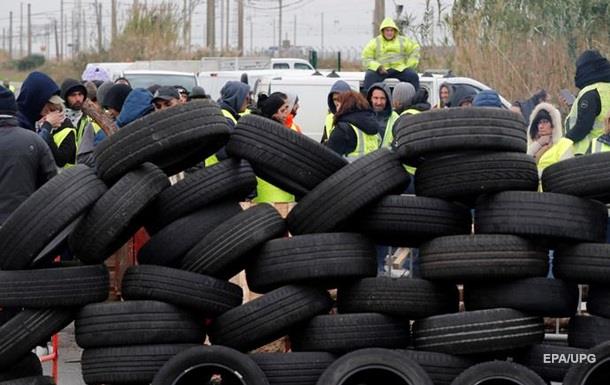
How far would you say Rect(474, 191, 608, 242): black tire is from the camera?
7.84m

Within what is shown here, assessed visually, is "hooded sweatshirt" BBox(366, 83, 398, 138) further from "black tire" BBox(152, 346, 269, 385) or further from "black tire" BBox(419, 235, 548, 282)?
"black tire" BBox(152, 346, 269, 385)

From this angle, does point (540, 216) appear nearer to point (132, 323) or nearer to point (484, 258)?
point (484, 258)

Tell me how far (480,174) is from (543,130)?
5962mm

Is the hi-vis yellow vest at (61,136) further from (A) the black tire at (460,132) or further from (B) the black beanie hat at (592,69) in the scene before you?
(A) the black tire at (460,132)

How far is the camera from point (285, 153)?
819 cm

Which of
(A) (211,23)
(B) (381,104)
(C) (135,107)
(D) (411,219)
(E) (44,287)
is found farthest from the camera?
(A) (211,23)

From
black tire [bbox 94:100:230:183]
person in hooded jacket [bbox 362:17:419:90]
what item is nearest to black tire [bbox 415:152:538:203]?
black tire [bbox 94:100:230:183]

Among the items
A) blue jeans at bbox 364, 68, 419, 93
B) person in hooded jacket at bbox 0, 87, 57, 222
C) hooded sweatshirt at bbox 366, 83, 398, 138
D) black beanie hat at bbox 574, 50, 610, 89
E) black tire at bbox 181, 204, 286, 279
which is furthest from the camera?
blue jeans at bbox 364, 68, 419, 93

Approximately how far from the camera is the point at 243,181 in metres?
8.20

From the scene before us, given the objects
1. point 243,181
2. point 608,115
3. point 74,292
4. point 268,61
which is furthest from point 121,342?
point 268,61

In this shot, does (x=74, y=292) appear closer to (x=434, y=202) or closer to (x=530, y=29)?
(x=434, y=202)

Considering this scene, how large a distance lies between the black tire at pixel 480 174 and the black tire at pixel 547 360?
947 mm

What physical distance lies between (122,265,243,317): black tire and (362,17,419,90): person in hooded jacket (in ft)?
34.0

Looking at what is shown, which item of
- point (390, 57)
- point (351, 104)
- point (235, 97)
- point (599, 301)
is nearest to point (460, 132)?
point (599, 301)
